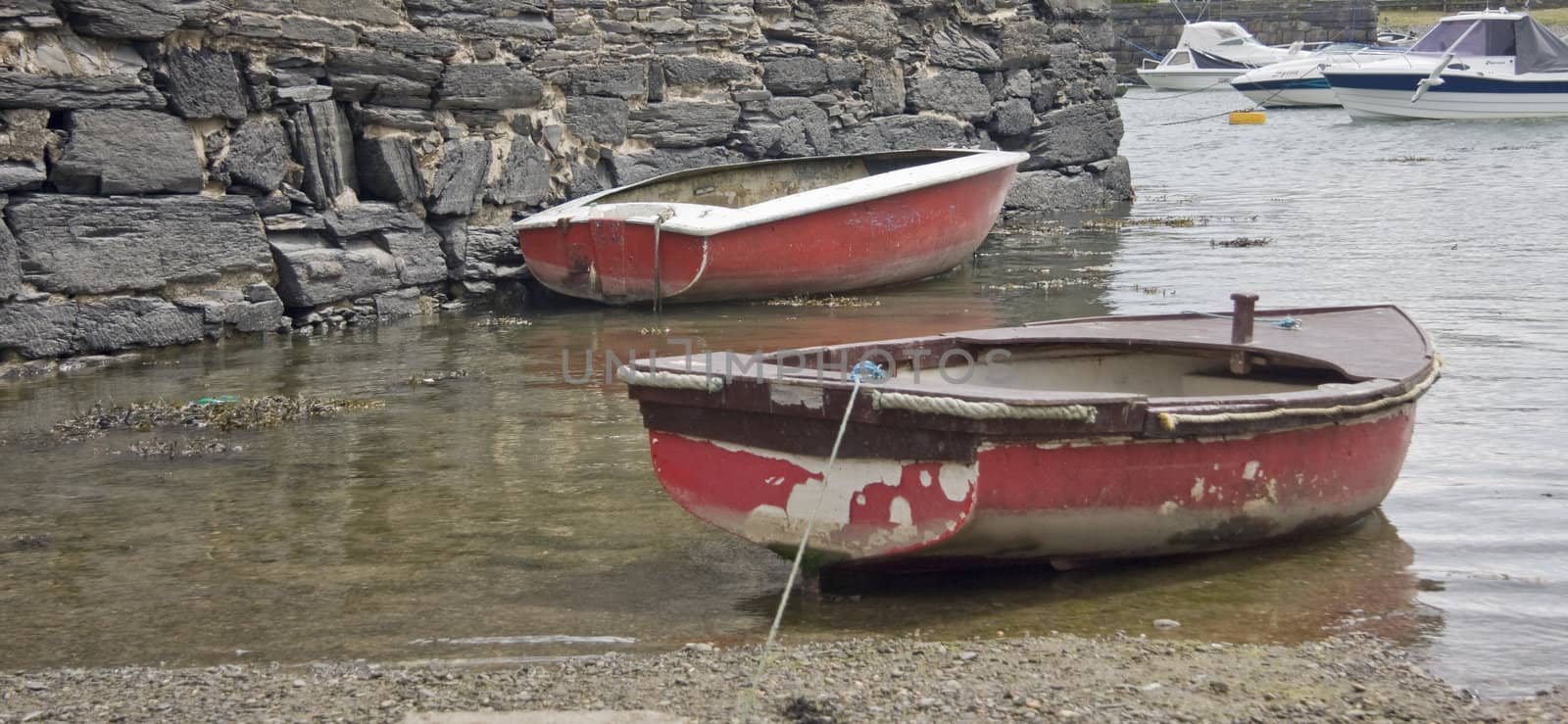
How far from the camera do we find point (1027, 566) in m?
4.45

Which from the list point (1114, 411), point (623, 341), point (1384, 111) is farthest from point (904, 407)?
point (1384, 111)

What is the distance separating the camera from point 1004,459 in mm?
3945

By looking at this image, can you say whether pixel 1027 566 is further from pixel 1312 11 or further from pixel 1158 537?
pixel 1312 11

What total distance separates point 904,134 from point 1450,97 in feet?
59.6

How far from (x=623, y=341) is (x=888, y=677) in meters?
5.17

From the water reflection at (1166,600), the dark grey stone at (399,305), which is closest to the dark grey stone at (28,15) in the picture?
the dark grey stone at (399,305)

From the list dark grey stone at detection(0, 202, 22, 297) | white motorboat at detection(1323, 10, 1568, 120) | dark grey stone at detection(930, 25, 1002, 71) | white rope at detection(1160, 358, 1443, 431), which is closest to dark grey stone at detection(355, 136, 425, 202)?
dark grey stone at detection(0, 202, 22, 297)

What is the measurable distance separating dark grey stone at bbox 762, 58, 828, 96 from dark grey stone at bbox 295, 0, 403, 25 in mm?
3277

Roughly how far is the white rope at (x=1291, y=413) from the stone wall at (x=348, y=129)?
5810 mm

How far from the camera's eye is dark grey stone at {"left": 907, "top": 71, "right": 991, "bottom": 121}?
42.6ft

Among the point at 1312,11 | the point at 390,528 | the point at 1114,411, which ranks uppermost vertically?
the point at 1312,11

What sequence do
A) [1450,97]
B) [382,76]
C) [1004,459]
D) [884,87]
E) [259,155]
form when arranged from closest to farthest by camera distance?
[1004,459] → [259,155] → [382,76] → [884,87] → [1450,97]

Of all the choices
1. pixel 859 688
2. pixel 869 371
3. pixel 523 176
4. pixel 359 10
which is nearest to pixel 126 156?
pixel 359 10

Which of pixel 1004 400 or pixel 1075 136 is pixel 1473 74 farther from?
pixel 1004 400
